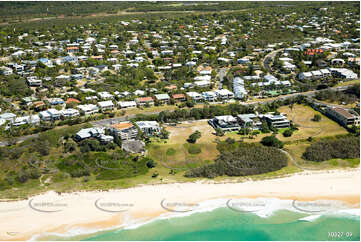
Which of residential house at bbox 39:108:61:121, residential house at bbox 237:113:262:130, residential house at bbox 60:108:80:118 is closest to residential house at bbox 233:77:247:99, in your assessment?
residential house at bbox 237:113:262:130

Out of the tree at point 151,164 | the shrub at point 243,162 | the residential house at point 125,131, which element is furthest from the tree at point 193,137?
the tree at point 151,164

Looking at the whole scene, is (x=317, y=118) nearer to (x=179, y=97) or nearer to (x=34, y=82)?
(x=179, y=97)

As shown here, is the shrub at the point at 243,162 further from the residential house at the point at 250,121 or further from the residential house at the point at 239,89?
the residential house at the point at 239,89

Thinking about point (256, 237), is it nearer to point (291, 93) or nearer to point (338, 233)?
point (338, 233)

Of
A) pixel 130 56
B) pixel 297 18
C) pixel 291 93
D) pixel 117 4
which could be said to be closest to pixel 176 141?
pixel 291 93

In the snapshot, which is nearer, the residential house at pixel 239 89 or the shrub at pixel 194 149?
the shrub at pixel 194 149

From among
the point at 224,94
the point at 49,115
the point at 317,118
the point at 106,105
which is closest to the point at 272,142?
the point at 317,118
